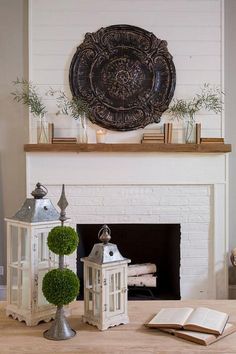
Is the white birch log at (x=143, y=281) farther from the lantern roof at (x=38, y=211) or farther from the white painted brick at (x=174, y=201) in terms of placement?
the lantern roof at (x=38, y=211)

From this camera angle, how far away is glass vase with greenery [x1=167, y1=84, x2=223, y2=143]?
3.56 meters

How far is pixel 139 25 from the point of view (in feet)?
12.0

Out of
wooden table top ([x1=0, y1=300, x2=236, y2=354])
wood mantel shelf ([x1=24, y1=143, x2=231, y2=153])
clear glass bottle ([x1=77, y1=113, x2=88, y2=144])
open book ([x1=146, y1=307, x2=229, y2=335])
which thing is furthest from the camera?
clear glass bottle ([x1=77, y1=113, x2=88, y2=144])

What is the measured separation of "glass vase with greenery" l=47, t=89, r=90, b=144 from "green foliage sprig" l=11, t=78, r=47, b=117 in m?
0.13

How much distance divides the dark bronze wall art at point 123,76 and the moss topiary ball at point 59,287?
7.51 ft

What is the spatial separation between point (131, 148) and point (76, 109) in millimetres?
590

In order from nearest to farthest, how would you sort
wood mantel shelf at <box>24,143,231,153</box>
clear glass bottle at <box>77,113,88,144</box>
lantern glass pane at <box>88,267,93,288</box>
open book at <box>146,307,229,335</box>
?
open book at <box>146,307,229,335</box> → lantern glass pane at <box>88,267,93,288</box> → wood mantel shelf at <box>24,143,231,153</box> → clear glass bottle at <box>77,113,88,144</box>

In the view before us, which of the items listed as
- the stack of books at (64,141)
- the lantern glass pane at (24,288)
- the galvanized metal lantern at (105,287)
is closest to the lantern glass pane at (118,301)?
the galvanized metal lantern at (105,287)

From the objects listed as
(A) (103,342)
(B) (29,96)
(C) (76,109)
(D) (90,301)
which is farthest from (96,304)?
(B) (29,96)

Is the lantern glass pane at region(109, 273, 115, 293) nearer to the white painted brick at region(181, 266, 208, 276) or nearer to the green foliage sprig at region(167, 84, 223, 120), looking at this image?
the white painted brick at region(181, 266, 208, 276)

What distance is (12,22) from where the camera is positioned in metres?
3.63

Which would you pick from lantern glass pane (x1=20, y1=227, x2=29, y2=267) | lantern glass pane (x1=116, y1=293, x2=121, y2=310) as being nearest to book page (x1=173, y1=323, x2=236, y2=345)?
lantern glass pane (x1=116, y1=293, x2=121, y2=310)

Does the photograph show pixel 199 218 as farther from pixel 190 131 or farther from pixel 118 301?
pixel 118 301

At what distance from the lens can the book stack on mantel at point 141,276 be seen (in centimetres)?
356
